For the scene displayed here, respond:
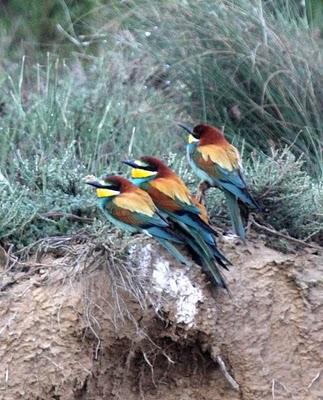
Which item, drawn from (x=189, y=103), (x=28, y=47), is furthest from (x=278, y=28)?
(x=28, y=47)

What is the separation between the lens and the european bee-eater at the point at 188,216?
219 inches

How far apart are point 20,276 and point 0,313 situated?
221 mm

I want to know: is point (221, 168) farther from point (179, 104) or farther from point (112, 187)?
point (179, 104)

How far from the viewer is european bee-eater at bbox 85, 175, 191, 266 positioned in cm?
548

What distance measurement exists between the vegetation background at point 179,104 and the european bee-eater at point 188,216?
55cm

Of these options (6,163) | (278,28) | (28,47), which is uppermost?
Result: (278,28)

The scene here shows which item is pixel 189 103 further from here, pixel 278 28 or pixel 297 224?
pixel 297 224

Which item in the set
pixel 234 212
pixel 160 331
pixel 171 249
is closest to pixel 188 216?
pixel 171 249

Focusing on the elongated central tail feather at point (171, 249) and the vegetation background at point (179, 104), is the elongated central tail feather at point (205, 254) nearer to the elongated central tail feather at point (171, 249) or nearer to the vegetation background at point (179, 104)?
the elongated central tail feather at point (171, 249)

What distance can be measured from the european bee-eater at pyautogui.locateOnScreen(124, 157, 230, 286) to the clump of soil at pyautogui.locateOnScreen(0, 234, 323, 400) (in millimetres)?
121

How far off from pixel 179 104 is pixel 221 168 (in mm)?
2059

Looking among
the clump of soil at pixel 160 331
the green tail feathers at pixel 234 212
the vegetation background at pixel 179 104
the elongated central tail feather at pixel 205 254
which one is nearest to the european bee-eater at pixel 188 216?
the elongated central tail feather at pixel 205 254

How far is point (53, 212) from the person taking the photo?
19.7ft

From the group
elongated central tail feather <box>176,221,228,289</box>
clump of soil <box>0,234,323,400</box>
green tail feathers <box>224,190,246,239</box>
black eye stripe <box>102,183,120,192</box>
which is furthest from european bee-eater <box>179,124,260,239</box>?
black eye stripe <box>102,183,120,192</box>
